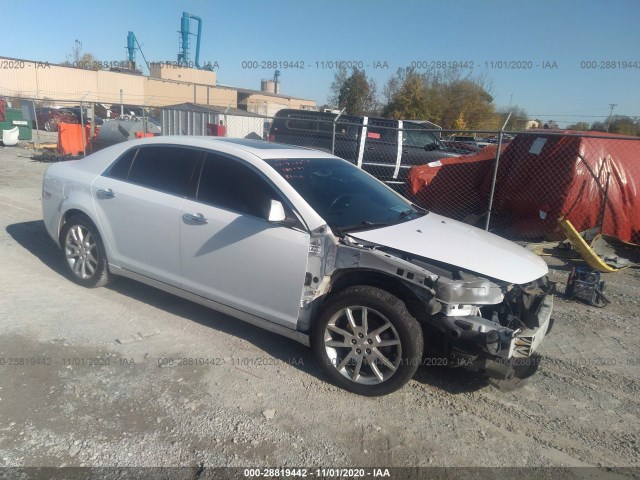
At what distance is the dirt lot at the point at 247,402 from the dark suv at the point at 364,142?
5.56 meters

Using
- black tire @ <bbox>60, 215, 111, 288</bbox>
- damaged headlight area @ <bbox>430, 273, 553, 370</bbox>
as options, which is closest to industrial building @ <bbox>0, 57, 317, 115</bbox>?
black tire @ <bbox>60, 215, 111, 288</bbox>

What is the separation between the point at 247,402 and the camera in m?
3.20

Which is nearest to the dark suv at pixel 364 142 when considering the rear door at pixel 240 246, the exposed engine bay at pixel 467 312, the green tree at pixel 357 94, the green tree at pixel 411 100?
the rear door at pixel 240 246

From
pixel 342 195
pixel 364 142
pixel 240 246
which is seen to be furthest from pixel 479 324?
pixel 364 142

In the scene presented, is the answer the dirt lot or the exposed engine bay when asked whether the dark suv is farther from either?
the exposed engine bay

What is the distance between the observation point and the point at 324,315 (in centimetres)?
339

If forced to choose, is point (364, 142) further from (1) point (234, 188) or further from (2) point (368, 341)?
(2) point (368, 341)

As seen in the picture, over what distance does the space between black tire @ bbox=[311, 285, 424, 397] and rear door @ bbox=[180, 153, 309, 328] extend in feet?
1.01

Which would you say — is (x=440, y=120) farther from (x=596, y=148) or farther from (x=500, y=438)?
(x=500, y=438)

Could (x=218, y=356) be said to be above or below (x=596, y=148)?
below

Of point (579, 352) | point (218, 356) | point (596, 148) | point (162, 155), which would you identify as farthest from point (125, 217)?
point (596, 148)

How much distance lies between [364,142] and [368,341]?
6772mm

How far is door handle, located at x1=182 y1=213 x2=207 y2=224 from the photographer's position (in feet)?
12.8

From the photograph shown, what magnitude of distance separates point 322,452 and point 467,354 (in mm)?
1116
